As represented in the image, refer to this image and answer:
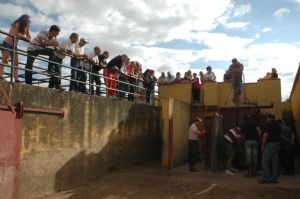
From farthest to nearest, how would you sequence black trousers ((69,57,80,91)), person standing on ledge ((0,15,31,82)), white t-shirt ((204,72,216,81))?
white t-shirt ((204,72,216,81)) < black trousers ((69,57,80,91)) < person standing on ledge ((0,15,31,82))

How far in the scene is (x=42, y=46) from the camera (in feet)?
32.1

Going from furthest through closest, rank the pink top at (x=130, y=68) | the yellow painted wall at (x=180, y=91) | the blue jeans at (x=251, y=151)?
the yellow painted wall at (x=180, y=91) → the pink top at (x=130, y=68) → the blue jeans at (x=251, y=151)

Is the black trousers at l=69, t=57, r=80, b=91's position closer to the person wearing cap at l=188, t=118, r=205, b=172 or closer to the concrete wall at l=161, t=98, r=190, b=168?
the concrete wall at l=161, t=98, r=190, b=168

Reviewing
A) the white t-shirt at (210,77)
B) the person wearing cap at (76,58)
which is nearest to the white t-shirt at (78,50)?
the person wearing cap at (76,58)

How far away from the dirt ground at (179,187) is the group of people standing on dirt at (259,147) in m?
0.39

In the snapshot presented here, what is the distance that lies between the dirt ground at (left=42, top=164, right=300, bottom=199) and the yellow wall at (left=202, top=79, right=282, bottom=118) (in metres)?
4.34

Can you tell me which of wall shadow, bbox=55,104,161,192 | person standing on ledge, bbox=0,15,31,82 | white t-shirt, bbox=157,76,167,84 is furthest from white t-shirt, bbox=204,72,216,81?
person standing on ledge, bbox=0,15,31,82

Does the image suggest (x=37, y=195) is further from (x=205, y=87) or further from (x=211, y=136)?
(x=205, y=87)

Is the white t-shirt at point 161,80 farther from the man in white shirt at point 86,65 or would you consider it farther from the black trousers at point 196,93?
the man in white shirt at point 86,65

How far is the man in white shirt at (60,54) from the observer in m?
10.2

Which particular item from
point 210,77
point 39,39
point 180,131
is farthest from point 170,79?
point 39,39

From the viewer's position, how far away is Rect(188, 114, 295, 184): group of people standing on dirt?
1096 cm

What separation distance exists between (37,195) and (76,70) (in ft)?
11.7

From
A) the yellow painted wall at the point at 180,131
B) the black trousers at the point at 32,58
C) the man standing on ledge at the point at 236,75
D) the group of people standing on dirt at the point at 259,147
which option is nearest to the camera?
the black trousers at the point at 32,58
